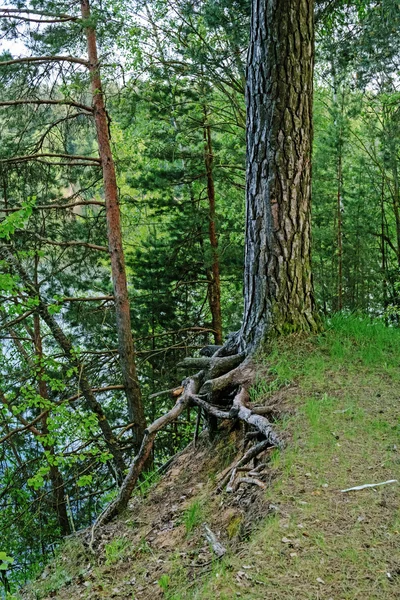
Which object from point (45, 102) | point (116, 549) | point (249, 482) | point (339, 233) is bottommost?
point (116, 549)

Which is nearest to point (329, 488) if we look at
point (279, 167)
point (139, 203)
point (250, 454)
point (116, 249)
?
point (250, 454)

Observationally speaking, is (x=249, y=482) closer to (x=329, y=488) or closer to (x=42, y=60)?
(x=329, y=488)

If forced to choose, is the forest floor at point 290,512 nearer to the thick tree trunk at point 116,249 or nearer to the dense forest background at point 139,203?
the dense forest background at point 139,203

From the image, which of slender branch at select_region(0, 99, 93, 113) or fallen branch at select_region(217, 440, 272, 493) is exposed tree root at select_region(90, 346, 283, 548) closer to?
fallen branch at select_region(217, 440, 272, 493)

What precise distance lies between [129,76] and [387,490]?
6.44 m

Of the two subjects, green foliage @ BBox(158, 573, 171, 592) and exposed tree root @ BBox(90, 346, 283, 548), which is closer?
green foliage @ BBox(158, 573, 171, 592)

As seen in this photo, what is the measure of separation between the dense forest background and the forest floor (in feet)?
3.57

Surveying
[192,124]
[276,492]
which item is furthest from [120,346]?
[276,492]

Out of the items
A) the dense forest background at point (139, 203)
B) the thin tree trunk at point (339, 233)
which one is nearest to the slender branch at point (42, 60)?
the dense forest background at point (139, 203)

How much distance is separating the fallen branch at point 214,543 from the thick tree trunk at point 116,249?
4633mm

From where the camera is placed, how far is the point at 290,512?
2.72 m

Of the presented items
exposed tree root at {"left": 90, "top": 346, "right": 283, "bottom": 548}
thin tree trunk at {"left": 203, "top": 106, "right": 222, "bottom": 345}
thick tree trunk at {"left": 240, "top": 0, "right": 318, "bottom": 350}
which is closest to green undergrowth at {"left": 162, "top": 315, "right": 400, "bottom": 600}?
exposed tree root at {"left": 90, "top": 346, "right": 283, "bottom": 548}

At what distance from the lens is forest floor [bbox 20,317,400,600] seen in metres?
2.33

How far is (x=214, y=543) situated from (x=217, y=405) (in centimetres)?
158
